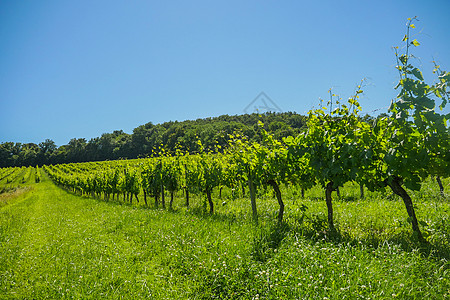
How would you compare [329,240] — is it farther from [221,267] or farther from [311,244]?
[221,267]

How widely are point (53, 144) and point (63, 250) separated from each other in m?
184

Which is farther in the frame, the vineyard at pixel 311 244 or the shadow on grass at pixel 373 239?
the shadow on grass at pixel 373 239

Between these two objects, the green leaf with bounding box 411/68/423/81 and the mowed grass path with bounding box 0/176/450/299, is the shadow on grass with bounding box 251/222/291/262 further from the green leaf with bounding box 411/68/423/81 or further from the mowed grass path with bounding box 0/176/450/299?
the green leaf with bounding box 411/68/423/81

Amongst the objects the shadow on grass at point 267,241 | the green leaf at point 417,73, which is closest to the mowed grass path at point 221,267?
the shadow on grass at point 267,241

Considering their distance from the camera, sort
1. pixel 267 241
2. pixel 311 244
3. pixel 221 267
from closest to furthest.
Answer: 1. pixel 221 267
2. pixel 311 244
3. pixel 267 241

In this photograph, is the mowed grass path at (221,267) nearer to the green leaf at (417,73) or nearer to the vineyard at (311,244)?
the vineyard at (311,244)

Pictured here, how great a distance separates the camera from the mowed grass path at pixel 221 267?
3307mm

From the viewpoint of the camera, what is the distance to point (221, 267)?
13.8 feet

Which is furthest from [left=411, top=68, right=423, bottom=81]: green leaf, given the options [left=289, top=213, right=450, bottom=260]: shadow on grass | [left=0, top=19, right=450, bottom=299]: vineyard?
[left=289, top=213, right=450, bottom=260]: shadow on grass

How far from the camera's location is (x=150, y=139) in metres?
115

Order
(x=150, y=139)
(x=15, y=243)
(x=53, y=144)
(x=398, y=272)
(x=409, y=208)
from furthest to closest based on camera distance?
1. (x=53, y=144)
2. (x=150, y=139)
3. (x=15, y=243)
4. (x=409, y=208)
5. (x=398, y=272)

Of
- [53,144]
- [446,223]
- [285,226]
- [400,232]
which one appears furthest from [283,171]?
[53,144]

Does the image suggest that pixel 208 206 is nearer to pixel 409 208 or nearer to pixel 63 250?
pixel 63 250

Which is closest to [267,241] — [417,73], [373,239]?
[373,239]
